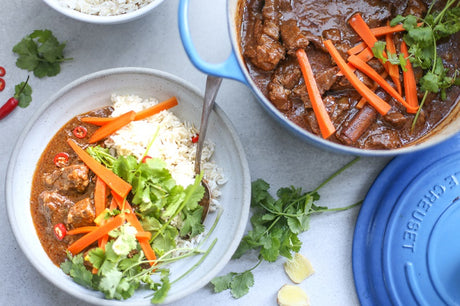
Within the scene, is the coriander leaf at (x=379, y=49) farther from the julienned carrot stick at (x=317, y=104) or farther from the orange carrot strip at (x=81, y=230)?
the orange carrot strip at (x=81, y=230)

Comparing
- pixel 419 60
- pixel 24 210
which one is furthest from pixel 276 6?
pixel 24 210

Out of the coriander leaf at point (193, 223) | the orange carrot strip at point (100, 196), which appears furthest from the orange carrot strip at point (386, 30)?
the orange carrot strip at point (100, 196)

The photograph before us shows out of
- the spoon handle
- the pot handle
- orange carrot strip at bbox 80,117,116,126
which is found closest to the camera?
the pot handle

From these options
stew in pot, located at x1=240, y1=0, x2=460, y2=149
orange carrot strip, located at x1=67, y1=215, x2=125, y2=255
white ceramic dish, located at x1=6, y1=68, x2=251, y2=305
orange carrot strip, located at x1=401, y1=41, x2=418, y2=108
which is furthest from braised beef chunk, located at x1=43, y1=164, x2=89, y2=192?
orange carrot strip, located at x1=401, y1=41, x2=418, y2=108

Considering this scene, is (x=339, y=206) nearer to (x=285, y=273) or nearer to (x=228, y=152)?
(x=285, y=273)

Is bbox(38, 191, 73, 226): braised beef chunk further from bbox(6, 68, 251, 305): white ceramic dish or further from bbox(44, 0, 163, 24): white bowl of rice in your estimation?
bbox(44, 0, 163, 24): white bowl of rice
